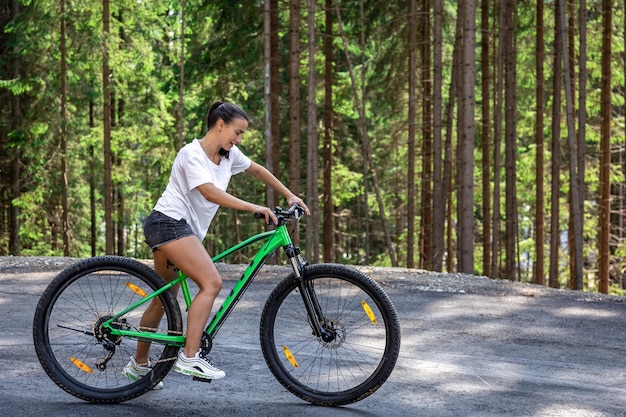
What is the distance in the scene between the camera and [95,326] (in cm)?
524

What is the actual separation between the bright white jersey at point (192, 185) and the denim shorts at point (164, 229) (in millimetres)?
33

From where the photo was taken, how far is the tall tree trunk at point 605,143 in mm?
21141

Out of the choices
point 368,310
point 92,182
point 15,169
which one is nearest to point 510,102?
point 92,182

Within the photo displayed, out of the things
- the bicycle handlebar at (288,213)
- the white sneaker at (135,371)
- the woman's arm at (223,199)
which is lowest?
the white sneaker at (135,371)

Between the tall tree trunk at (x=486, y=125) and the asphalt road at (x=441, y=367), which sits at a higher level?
the tall tree trunk at (x=486, y=125)

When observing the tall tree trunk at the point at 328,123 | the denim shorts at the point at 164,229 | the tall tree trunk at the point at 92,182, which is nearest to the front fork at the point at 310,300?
the denim shorts at the point at 164,229

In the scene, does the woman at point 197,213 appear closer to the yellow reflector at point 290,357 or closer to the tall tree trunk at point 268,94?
the yellow reflector at point 290,357

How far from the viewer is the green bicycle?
5078mm

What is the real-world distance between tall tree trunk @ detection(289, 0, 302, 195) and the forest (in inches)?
1.4

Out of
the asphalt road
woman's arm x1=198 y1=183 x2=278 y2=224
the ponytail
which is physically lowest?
the asphalt road

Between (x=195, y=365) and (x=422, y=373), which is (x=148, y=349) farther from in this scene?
(x=422, y=373)

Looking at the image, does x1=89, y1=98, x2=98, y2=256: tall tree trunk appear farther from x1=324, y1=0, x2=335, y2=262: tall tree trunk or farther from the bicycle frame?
the bicycle frame

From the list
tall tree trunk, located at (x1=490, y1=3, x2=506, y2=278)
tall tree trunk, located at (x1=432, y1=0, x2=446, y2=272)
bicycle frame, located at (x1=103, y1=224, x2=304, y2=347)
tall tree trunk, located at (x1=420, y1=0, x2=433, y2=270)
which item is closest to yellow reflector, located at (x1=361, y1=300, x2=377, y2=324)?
bicycle frame, located at (x1=103, y1=224, x2=304, y2=347)

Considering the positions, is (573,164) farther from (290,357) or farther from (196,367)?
(196,367)
